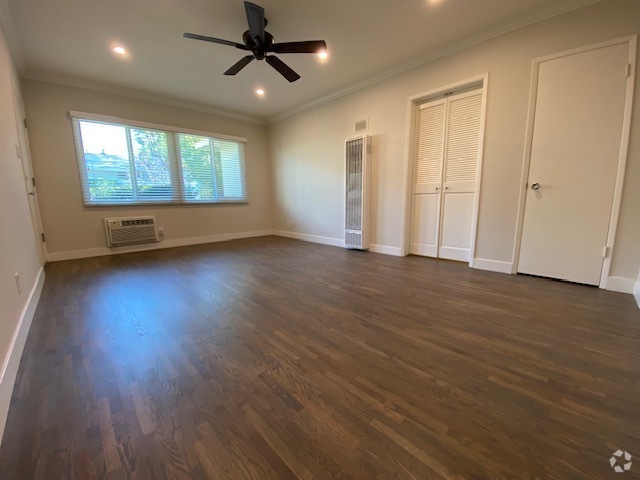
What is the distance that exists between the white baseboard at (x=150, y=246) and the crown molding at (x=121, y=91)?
2554mm

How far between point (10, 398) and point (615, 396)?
9.33 feet

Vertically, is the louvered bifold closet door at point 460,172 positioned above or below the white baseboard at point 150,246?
above

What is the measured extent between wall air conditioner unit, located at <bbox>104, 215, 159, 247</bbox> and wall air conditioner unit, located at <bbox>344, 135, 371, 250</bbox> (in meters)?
3.62

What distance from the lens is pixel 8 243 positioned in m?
1.75

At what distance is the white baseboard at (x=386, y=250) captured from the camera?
162 inches

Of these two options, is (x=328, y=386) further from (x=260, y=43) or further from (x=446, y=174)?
(x=446, y=174)

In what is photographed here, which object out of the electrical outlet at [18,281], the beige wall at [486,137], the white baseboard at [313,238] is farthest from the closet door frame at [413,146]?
the electrical outlet at [18,281]

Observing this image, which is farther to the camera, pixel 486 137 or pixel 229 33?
pixel 486 137

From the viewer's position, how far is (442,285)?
2715mm

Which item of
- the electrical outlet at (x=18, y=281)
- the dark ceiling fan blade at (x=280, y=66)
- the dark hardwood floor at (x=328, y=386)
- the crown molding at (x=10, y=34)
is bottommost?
the dark hardwood floor at (x=328, y=386)

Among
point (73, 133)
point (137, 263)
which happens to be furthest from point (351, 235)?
point (73, 133)

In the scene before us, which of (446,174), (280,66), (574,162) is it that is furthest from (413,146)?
(280,66)

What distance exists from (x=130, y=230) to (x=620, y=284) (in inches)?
260

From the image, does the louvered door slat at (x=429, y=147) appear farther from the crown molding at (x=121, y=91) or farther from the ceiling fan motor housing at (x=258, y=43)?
the crown molding at (x=121, y=91)
